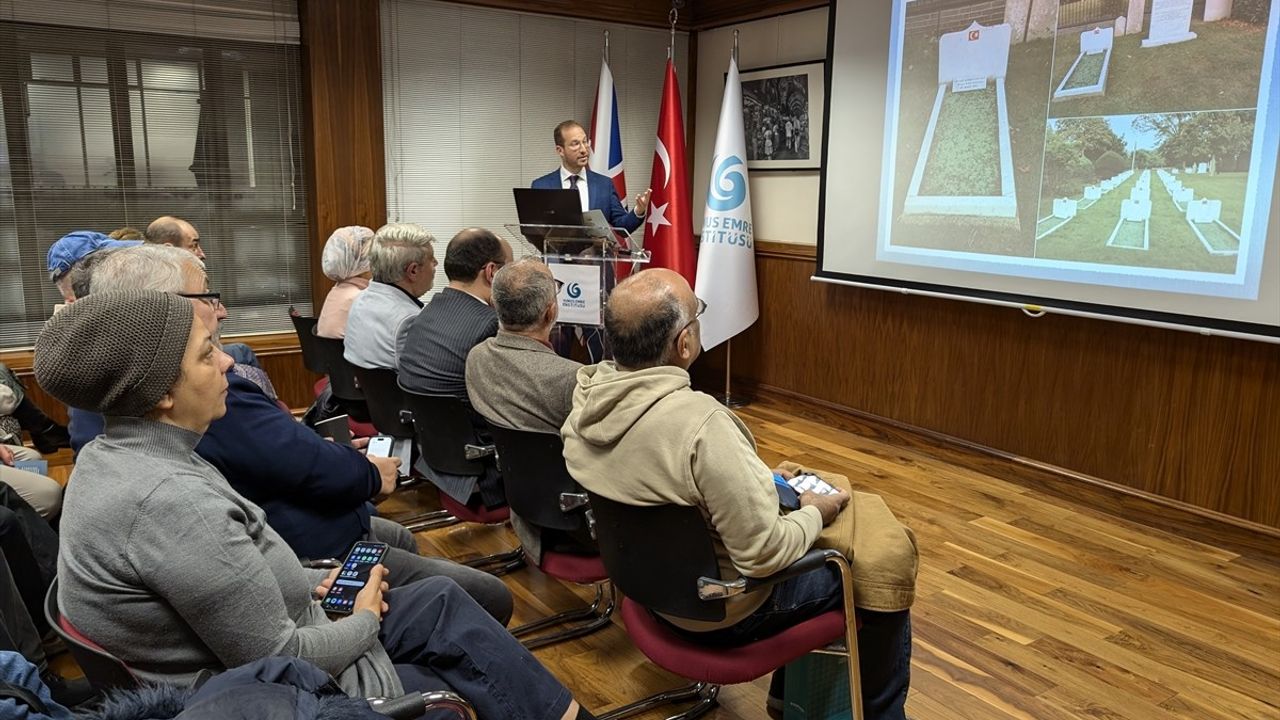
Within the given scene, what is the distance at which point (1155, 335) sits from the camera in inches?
156

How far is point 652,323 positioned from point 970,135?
125 inches

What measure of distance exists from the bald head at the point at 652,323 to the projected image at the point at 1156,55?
2.80 meters

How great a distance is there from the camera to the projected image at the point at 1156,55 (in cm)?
349

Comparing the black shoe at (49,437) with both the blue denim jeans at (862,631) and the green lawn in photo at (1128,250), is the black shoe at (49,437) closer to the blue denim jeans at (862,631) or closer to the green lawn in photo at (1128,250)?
the blue denim jeans at (862,631)

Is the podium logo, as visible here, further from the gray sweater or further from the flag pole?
the gray sweater

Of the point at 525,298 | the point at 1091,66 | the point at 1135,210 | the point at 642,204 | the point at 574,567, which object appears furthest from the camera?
the point at 642,204

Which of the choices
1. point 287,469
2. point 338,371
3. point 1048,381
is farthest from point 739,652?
point 1048,381

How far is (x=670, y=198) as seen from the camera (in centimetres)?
606

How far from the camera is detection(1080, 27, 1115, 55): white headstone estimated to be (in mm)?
3910

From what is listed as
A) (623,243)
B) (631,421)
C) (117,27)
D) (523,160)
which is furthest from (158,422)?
(523,160)

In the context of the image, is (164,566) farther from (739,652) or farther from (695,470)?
(739,652)

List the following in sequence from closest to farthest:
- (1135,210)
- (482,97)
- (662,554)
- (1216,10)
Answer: (662,554) → (1216,10) → (1135,210) → (482,97)

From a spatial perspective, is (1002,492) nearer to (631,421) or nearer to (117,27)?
(631,421)

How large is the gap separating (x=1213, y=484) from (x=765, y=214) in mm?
3082
